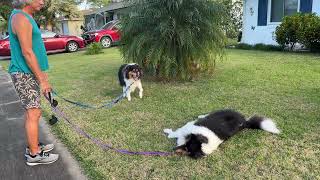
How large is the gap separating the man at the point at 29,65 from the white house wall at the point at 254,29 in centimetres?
1185

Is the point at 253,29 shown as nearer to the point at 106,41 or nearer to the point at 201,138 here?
the point at 106,41

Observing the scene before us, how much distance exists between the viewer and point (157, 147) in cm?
420

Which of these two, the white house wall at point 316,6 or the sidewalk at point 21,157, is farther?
the white house wall at point 316,6

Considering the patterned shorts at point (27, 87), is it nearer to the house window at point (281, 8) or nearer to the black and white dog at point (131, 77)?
the black and white dog at point (131, 77)

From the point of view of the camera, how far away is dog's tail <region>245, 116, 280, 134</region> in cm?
442

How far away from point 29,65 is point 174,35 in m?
4.30

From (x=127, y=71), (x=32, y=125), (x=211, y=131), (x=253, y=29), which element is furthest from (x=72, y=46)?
(x=211, y=131)

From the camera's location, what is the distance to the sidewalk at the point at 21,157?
3734 mm

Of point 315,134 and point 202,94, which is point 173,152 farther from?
point 202,94

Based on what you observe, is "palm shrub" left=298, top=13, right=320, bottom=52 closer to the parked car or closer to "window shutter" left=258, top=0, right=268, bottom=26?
"window shutter" left=258, top=0, right=268, bottom=26

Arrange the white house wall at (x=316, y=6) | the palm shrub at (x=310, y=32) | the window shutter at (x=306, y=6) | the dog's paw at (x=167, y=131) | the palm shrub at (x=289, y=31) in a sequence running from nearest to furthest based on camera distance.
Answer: the dog's paw at (x=167, y=131) → the palm shrub at (x=310, y=32) → the palm shrub at (x=289, y=31) → the white house wall at (x=316, y=6) → the window shutter at (x=306, y=6)

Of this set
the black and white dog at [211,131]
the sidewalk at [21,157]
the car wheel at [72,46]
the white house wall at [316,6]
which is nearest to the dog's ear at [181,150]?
the black and white dog at [211,131]

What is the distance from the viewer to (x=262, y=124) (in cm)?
449

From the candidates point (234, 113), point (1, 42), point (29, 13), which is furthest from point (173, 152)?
point (1, 42)
